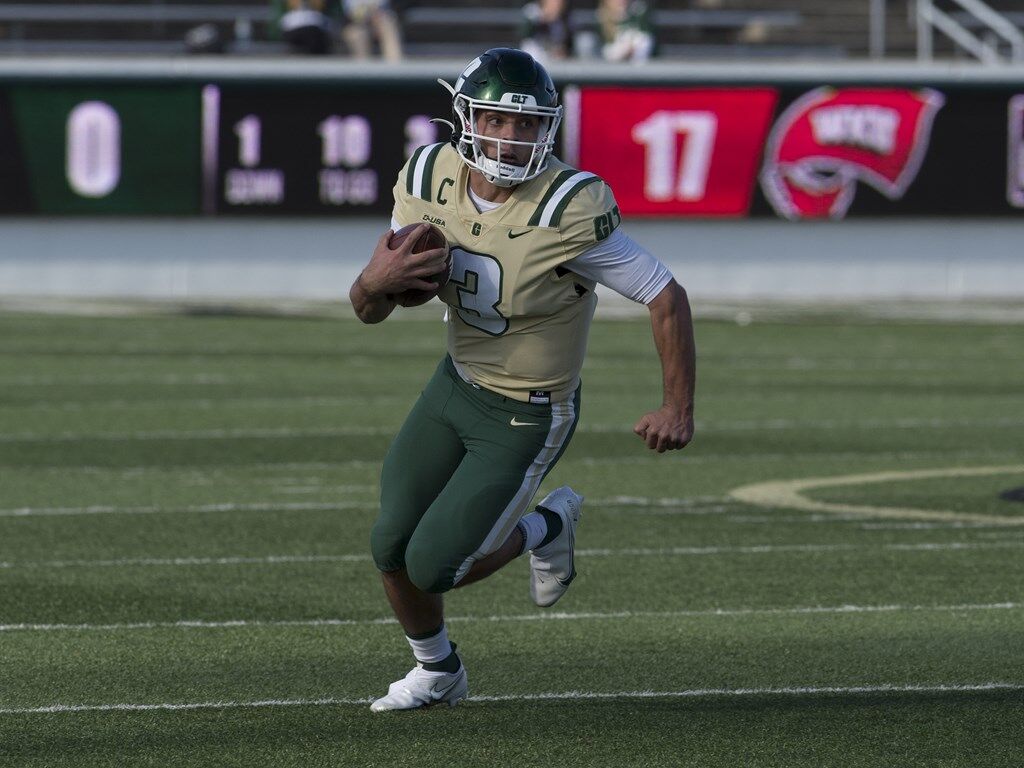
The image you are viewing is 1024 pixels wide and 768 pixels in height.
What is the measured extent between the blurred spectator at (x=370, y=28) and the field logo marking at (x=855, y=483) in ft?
42.6

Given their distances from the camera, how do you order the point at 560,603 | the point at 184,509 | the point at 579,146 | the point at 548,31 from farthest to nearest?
the point at 548,31 < the point at 579,146 < the point at 184,509 < the point at 560,603

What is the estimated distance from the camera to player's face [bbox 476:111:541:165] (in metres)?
5.19

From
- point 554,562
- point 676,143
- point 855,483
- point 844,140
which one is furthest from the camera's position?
point 844,140

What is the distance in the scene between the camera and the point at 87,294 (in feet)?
72.2

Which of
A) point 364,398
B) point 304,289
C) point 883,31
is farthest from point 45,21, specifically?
point 364,398

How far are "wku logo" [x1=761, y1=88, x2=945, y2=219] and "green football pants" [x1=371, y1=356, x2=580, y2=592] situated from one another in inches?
677

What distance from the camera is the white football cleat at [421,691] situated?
5.37 metres

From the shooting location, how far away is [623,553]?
810 cm

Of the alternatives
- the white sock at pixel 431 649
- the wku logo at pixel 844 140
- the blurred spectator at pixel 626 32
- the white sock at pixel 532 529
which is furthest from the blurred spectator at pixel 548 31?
the white sock at pixel 431 649

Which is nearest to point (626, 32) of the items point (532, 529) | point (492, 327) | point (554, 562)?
point (554, 562)

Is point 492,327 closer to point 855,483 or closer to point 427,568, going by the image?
point 427,568

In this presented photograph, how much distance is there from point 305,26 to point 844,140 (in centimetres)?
639

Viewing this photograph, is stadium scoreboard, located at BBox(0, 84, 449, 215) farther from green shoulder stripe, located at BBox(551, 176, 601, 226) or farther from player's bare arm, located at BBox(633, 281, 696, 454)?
player's bare arm, located at BBox(633, 281, 696, 454)

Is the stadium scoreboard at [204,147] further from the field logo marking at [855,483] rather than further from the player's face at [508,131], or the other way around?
the player's face at [508,131]
